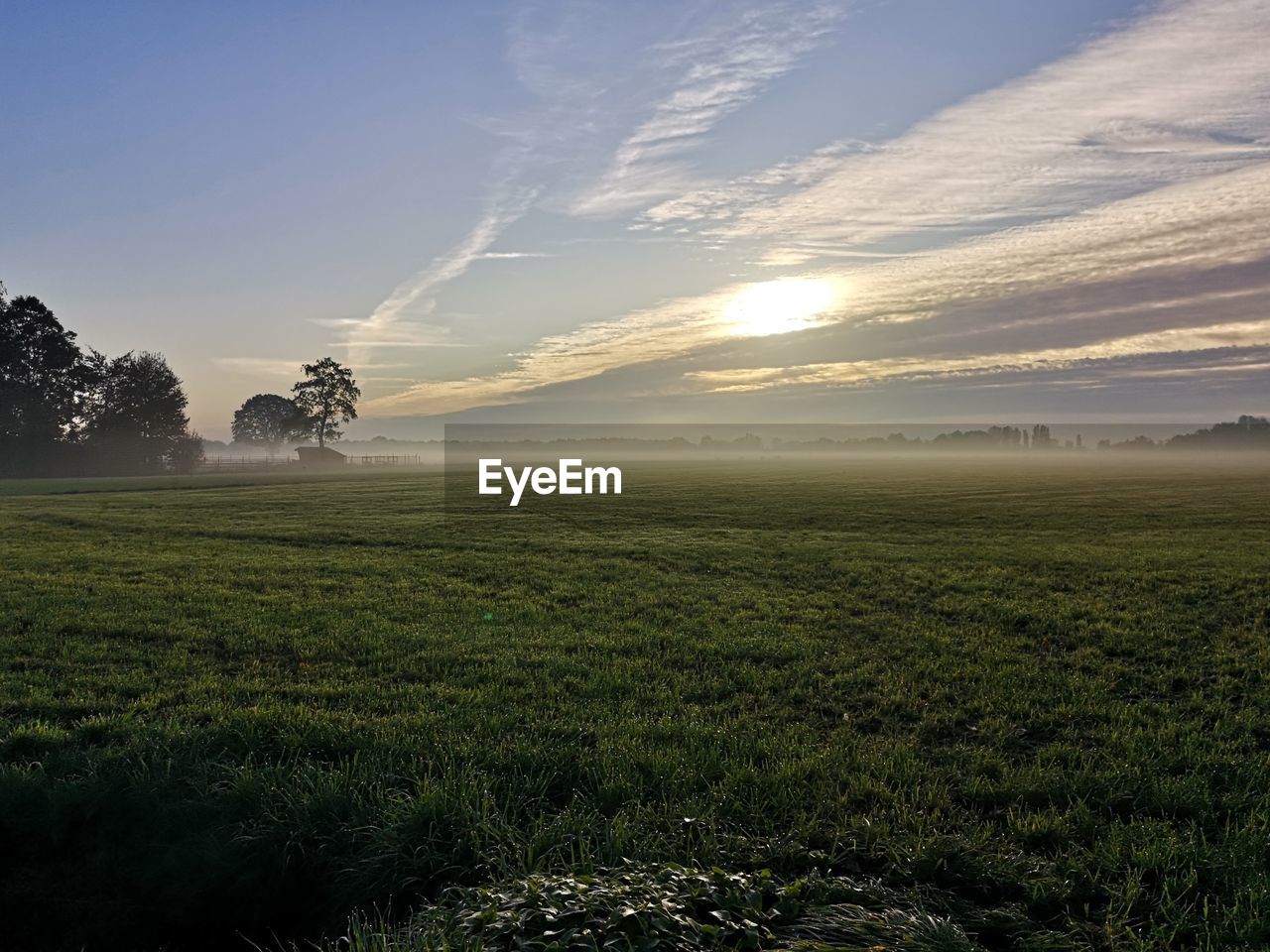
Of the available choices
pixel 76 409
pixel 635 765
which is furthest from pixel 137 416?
pixel 635 765

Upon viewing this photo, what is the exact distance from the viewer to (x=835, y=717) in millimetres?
7930

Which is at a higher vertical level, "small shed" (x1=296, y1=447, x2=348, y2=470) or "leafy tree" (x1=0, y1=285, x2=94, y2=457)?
"leafy tree" (x1=0, y1=285, x2=94, y2=457)

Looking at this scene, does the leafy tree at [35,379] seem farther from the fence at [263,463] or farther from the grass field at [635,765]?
the grass field at [635,765]

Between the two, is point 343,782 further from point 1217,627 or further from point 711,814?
point 1217,627

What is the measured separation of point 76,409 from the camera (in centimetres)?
8400

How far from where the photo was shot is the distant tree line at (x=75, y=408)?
250ft

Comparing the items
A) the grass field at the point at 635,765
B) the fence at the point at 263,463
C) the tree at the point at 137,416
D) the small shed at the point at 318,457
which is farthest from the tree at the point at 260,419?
the grass field at the point at 635,765

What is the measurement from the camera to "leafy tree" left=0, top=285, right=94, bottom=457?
7562cm

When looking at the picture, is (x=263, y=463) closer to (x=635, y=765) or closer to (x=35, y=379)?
(x=35, y=379)

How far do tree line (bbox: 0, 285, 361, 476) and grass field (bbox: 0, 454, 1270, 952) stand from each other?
79.4 metres

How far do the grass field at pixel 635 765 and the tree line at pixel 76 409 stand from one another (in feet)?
260

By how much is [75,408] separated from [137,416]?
5.96m

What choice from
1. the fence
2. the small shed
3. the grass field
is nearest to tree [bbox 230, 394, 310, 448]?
the fence

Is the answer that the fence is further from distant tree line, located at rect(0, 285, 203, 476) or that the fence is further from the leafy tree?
the leafy tree
